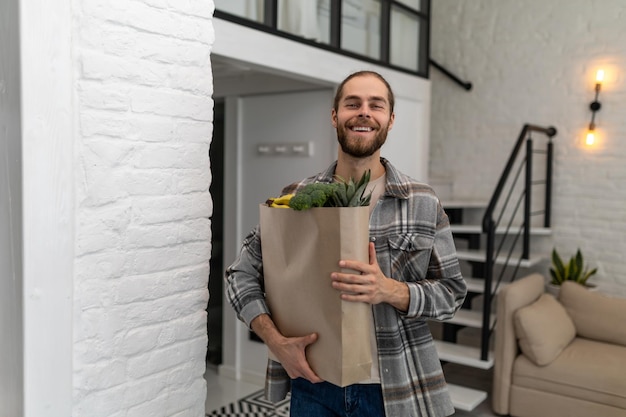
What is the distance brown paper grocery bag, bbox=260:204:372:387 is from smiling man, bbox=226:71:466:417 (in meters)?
0.10

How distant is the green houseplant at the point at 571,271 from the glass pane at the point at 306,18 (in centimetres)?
237

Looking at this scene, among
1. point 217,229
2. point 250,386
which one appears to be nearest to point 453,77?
point 217,229

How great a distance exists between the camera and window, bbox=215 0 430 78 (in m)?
3.26

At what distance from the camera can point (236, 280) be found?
5.46ft

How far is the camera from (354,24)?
13.1 ft

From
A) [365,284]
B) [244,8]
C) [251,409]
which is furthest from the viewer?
[251,409]

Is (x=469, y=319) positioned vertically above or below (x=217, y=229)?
below

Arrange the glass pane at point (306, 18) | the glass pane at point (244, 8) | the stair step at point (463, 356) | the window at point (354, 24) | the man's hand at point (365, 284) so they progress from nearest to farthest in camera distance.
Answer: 1. the man's hand at point (365, 284)
2. the glass pane at point (244, 8)
3. the window at point (354, 24)
4. the glass pane at point (306, 18)
5. the stair step at point (463, 356)

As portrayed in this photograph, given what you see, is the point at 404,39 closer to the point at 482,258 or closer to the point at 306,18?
the point at 306,18

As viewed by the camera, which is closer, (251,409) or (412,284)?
(412,284)

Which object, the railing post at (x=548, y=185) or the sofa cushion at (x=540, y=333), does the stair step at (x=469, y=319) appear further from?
the railing post at (x=548, y=185)

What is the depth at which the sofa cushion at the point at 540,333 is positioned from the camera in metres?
3.63

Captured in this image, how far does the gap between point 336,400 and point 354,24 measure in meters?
2.95

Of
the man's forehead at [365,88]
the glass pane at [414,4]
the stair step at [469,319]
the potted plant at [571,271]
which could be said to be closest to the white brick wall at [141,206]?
the man's forehead at [365,88]
